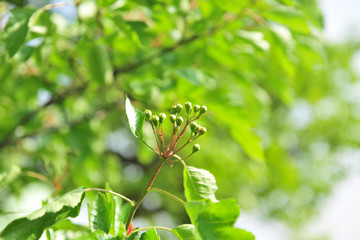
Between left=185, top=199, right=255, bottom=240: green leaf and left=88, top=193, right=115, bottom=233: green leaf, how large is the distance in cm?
21

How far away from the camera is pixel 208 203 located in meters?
0.67

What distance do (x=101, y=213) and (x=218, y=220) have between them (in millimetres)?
270

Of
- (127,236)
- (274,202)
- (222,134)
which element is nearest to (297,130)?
(274,202)

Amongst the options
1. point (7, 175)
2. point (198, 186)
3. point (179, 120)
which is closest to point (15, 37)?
point (7, 175)

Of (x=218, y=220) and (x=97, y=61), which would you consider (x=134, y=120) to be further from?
(x=97, y=61)

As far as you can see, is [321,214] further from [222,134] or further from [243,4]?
[243,4]

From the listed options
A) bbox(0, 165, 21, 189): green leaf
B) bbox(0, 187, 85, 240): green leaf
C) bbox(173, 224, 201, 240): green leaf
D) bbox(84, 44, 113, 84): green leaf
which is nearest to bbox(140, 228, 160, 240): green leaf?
bbox(173, 224, 201, 240): green leaf

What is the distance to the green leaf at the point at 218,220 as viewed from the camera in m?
0.68

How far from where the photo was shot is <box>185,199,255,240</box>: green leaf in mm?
675

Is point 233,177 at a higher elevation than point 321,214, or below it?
higher

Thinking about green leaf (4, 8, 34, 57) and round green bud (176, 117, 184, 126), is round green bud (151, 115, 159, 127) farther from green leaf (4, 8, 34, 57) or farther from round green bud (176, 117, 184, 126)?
green leaf (4, 8, 34, 57)

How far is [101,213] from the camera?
0.80 metres

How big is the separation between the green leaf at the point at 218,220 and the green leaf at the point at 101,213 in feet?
0.67

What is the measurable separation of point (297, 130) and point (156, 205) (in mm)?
4816
